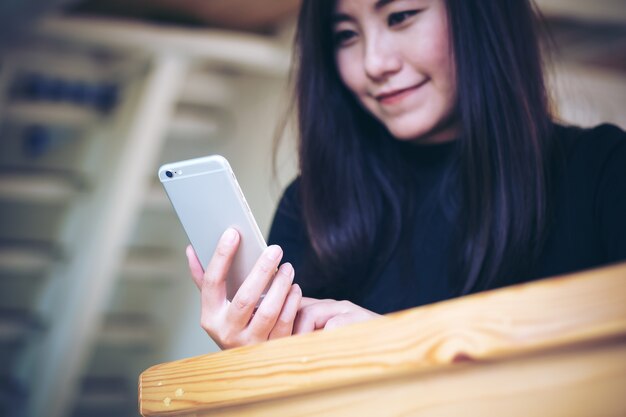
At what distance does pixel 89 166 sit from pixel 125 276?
54 centimetres

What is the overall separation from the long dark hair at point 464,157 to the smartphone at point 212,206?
25 cm

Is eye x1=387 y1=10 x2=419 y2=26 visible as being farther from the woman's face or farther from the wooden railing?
the wooden railing

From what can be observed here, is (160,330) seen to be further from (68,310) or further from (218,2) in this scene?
(218,2)

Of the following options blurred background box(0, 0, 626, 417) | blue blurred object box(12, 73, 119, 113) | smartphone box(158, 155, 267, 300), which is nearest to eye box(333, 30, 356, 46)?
smartphone box(158, 155, 267, 300)

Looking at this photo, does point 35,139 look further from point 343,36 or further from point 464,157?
point 464,157

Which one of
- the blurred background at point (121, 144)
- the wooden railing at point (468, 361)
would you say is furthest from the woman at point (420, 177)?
the blurred background at point (121, 144)

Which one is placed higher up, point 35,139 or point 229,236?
point 229,236

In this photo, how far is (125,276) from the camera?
3471 mm

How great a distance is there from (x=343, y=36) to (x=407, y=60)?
14 centimetres

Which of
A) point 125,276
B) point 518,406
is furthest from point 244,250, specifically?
point 125,276

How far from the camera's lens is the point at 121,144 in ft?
9.64

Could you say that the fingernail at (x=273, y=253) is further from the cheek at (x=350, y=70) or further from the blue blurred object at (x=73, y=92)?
the blue blurred object at (x=73, y=92)

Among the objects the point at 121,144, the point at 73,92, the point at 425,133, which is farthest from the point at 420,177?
the point at 73,92

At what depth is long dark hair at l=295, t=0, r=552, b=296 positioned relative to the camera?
42.3 inches
